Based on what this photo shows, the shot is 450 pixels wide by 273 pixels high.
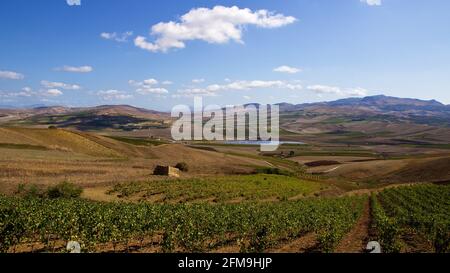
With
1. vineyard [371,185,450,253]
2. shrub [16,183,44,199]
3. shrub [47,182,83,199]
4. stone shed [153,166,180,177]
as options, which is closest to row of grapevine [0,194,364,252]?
vineyard [371,185,450,253]

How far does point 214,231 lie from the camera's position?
1011 inches

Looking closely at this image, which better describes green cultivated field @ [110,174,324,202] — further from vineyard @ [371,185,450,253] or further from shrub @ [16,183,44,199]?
vineyard @ [371,185,450,253]

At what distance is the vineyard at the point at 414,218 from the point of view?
2370 cm

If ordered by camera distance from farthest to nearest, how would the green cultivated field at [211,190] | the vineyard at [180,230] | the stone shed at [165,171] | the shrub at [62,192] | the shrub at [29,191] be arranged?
the stone shed at [165,171] < the green cultivated field at [211,190] < the shrub at [29,191] < the shrub at [62,192] < the vineyard at [180,230]

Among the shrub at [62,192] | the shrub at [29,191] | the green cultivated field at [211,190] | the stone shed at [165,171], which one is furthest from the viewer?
the stone shed at [165,171]

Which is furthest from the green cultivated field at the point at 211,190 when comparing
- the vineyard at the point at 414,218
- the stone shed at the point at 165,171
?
the vineyard at the point at 414,218

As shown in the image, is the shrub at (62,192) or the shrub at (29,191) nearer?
the shrub at (62,192)

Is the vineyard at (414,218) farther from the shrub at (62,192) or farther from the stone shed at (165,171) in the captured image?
the stone shed at (165,171)

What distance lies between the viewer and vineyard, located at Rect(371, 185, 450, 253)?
2370cm

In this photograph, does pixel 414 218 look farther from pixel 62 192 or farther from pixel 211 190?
pixel 62 192

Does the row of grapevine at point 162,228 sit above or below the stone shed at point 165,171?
above

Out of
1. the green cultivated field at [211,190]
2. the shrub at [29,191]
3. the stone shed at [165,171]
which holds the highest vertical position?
the shrub at [29,191]
